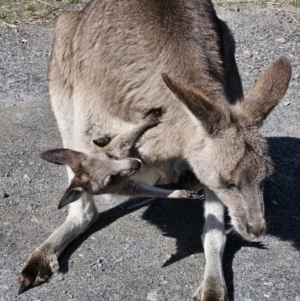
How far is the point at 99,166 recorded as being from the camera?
3.78 meters

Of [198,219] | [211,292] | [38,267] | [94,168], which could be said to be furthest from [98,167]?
[198,219]

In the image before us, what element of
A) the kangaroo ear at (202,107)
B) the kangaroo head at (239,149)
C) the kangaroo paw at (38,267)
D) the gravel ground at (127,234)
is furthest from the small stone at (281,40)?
the kangaroo paw at (38,267)

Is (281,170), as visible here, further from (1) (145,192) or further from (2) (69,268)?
(2) (69,268)

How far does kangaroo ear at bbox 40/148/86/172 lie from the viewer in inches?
147

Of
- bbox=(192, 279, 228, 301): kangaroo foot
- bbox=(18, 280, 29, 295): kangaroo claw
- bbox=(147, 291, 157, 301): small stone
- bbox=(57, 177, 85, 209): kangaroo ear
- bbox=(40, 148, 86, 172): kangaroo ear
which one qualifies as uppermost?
bbox=(40, 148, 86, 172): kangaroo ear

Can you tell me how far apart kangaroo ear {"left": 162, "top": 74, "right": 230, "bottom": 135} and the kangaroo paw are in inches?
45.0

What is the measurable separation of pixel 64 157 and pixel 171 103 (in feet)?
2.11

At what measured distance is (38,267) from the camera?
3906 millimetres

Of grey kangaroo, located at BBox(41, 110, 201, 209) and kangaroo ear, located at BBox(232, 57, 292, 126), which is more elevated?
kangaroo ear, located at BBox(232, 57, 292, 126)

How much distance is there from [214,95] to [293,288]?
43.4 inches

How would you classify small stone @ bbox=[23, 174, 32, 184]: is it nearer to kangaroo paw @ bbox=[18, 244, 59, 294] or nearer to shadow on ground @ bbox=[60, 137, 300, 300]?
shadow on ground @ bbox=[60, 137, 300, 300]

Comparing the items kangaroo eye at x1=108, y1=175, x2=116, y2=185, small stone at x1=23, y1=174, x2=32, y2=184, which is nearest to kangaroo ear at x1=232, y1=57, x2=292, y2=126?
kangaroo eye at x1=108, y1=175, x2=116, y2=185

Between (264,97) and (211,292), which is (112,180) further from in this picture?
(264,97)

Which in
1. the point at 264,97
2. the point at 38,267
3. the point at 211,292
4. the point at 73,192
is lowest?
the point at 38,267
